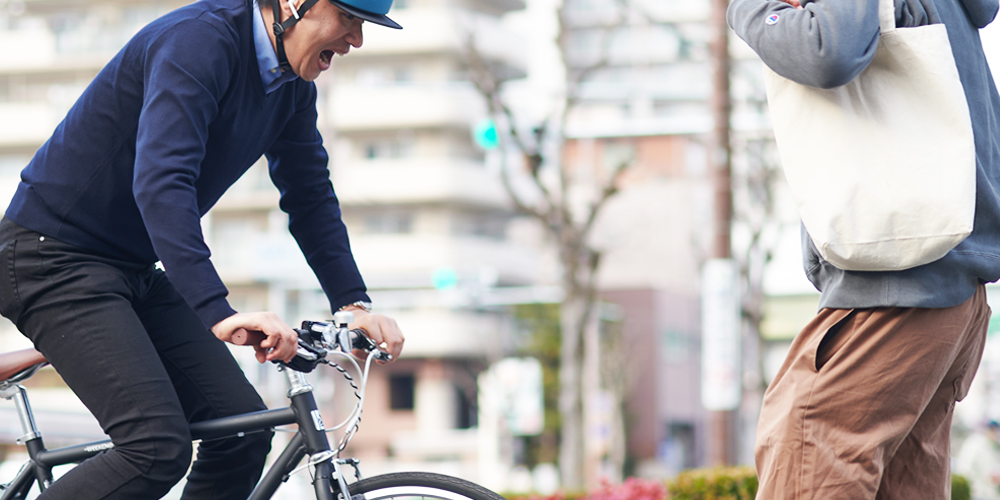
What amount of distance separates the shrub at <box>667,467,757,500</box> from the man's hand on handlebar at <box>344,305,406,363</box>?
466 cm

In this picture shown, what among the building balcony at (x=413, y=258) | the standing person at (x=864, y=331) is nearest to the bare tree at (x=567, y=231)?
the standing person at (x=864, y=331)

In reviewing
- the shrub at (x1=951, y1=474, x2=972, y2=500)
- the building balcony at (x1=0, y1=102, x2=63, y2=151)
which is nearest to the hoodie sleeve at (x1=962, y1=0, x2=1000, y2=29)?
the shrub at (x1=951, y1=474, x2=972, y2=500)

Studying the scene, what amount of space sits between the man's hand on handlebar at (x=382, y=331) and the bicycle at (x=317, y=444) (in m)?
0.03

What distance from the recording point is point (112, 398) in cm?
200

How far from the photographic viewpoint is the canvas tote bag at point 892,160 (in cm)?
186

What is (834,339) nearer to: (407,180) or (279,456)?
(279,456)

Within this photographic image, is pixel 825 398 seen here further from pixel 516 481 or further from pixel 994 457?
pixel 516 481

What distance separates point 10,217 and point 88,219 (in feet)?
0.68

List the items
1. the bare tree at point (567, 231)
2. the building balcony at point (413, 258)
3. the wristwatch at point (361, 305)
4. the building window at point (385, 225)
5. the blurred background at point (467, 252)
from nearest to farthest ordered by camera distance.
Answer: the wristwatch at point (361, 305)
the bare tree at point (567, 231)
the blurred background at point (467, 252)
the building balcony at point (413, 258)
the building window at point (385, 225)

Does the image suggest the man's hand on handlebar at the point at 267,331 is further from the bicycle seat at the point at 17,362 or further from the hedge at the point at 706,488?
the hedge at the point at 706,488

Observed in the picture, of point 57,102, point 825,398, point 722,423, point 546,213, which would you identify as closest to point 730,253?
point 722,423

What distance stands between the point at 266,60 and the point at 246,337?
66 cm

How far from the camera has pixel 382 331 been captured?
2221 mm

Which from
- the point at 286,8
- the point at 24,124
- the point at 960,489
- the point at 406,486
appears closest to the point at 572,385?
the point at 960,489
